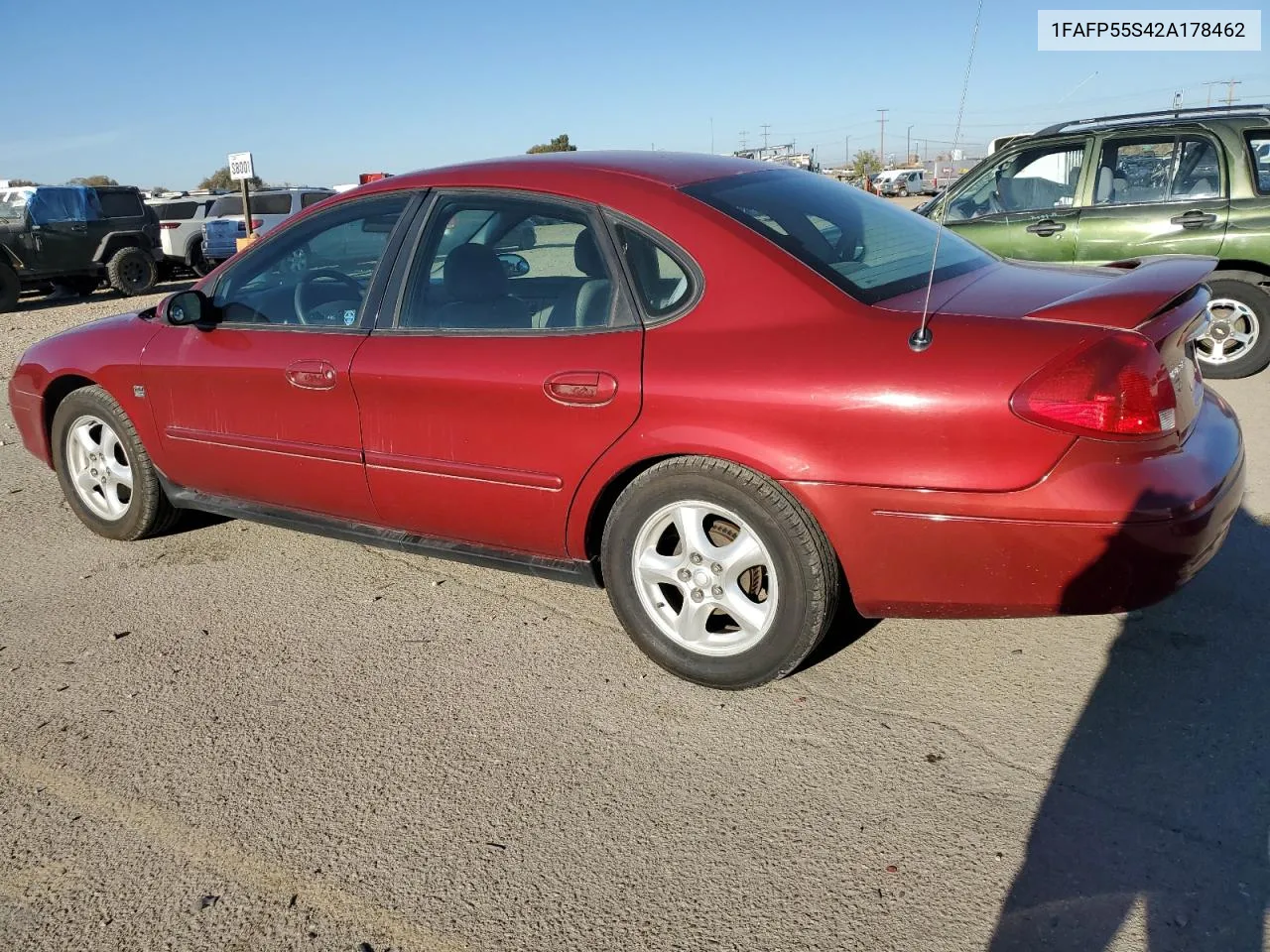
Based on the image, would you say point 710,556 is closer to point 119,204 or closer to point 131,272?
point 131,272

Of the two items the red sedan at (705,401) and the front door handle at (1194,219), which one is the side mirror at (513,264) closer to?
the red sedan at (705,401)

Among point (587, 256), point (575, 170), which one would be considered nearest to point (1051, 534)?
point (587, 256)

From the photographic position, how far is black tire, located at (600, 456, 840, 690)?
290 centimetres

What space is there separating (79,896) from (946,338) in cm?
249

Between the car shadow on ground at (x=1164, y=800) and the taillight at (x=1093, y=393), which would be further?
the taillight at (x=1093, y=393)

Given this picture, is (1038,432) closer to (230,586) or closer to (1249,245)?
(230,586)

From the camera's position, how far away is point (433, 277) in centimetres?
362

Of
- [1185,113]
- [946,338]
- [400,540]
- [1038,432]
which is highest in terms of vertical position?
[1185,113]

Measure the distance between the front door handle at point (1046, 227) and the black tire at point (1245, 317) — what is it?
1008 mm

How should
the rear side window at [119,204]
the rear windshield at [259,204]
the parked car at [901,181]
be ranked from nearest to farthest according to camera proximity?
1. the rear side window at [119,204]
2. the rear windshield at [259,204]
3. the parked car at [901,181]

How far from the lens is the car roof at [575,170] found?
340 cm

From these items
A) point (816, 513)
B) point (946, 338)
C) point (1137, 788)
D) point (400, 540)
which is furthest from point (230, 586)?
point (1137, 788)

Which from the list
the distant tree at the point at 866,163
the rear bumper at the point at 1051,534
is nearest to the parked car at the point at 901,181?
the distant tree at the point at 866,163

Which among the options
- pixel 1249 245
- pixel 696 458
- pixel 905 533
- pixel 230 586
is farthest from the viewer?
pixel 1249 245
